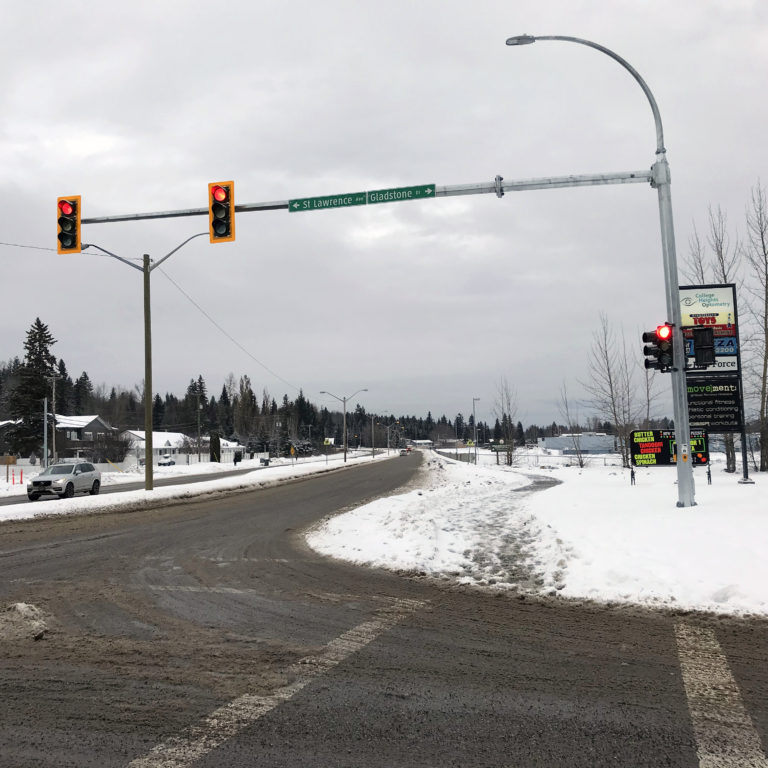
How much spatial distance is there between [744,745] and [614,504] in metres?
10.0

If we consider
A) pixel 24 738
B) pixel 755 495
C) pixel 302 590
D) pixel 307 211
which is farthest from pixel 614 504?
pixel 24 738

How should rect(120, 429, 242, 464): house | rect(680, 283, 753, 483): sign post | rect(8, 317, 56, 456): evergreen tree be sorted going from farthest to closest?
rect(120, 429, 242, 464): house → rect(8, 317, 56, 456): evergreen tree → rect(680, 283, 753, 483): sign post

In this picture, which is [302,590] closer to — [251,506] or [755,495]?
[755,495]

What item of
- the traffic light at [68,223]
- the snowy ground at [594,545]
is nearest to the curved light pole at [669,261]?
the snowy ground at [594,545]

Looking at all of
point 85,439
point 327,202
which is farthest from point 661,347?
point 85,439

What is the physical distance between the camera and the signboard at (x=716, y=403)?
15.7m

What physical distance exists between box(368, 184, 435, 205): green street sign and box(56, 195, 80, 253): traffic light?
22.6ft

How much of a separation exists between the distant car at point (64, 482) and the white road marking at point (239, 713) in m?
24.2

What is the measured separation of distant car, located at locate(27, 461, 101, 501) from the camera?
25344 millimetres

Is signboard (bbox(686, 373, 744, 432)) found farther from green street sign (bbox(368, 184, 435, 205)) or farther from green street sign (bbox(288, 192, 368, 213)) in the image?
green street sign (bbox(288, 192, 368, 213))

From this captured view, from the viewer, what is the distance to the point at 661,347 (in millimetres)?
11797

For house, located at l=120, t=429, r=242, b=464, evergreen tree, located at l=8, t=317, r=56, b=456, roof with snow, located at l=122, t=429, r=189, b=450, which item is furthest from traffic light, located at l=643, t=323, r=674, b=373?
roof with snow, located at l=122, t=429, r=189, b=450

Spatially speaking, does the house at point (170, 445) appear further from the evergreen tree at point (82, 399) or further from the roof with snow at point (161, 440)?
the evergreen tree at point (82, 399)

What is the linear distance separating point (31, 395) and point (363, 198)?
2543 inches
